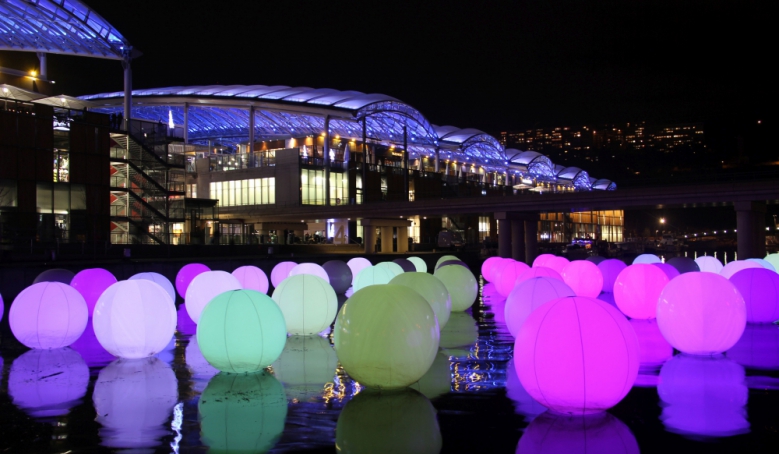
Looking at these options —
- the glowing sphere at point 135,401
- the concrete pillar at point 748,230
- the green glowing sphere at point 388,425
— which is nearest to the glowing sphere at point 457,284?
the glowing sphere at point 135,401

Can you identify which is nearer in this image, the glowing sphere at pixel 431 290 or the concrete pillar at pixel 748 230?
the glowing sphere at pixel 431 290

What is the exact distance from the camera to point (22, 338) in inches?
522

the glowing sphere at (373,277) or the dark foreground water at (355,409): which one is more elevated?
the glowing sphere at (373,277)

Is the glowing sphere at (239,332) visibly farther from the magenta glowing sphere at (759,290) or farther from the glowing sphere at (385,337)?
the magenta glowing sphere at (759,290)

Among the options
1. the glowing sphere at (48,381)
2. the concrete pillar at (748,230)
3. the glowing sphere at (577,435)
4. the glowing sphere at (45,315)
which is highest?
the concrete pillar at (748,230)

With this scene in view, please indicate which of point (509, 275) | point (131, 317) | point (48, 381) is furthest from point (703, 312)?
point (509, 275)

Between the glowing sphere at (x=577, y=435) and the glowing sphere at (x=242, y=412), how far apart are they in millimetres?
2796

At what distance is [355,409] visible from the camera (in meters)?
8.59

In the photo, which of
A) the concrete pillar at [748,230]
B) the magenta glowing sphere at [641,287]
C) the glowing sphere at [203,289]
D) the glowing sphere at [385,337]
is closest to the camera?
the glowing sphere at [385,337]

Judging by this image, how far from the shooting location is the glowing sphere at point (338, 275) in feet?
78.9

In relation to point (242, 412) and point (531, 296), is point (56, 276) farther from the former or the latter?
point (531, 296)

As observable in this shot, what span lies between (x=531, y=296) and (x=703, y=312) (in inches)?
118

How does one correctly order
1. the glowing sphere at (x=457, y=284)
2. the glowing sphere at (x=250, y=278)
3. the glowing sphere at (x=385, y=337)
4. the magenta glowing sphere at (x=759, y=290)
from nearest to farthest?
the glowing sphere at (x=385, y=337) < the magenta glowing sphere at (x=759, y=290) < the glowing sphere at (x=250, y=278) < the glowing sphere at (x=457, y=284)

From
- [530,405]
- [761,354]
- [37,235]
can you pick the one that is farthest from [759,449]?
[37,235]
